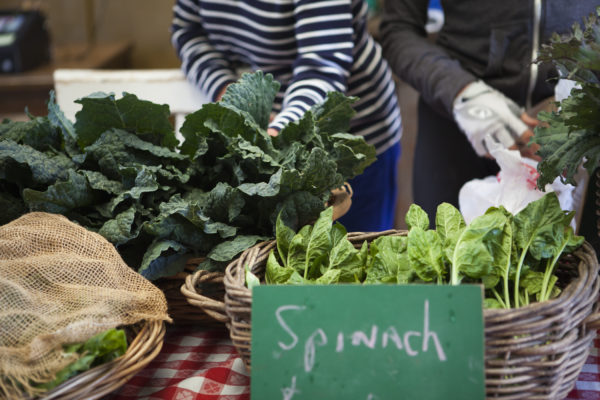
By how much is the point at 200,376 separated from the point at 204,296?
9cm

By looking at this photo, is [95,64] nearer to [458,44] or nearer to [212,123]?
[458,44]

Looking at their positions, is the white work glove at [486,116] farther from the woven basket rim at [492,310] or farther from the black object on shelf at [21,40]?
the black object on shelf at [21,40]

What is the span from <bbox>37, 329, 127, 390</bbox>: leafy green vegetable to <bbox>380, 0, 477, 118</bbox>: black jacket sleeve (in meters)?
0.82

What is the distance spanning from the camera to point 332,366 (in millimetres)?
553

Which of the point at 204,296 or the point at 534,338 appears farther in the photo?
the point at 204,296

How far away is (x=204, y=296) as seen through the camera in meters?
0.70

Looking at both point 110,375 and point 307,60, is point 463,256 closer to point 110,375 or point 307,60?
point 110,375

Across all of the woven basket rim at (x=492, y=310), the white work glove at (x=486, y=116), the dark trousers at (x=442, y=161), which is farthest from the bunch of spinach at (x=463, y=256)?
the dark trousers at (x=442, y=161)

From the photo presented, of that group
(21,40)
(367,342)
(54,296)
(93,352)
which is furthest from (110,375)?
(21,40)

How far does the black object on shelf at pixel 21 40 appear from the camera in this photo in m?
2.41

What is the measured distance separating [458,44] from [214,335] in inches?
32.6

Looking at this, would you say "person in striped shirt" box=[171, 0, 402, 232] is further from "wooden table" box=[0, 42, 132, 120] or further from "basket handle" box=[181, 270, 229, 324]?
"wooden table" box=[0, 42, 132, 120]

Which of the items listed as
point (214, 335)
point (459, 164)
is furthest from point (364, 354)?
point (459, 164)

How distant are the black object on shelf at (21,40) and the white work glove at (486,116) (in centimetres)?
194
